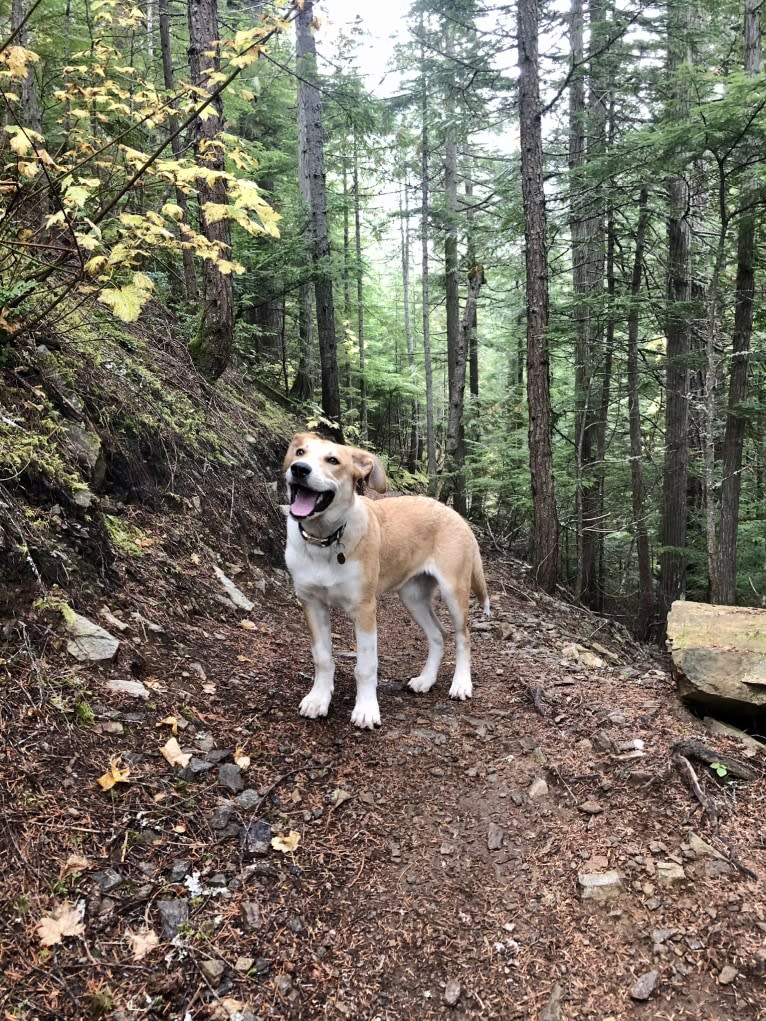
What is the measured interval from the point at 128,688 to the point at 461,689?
251 cm

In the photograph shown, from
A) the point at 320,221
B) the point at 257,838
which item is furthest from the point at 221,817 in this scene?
the point at 320,221

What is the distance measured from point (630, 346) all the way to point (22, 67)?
11.1 meters

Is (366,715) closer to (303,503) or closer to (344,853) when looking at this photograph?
(344,853)

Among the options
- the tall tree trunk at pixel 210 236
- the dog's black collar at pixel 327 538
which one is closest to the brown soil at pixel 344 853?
the dog's black collar at pixel 327 538

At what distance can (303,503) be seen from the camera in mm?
3652

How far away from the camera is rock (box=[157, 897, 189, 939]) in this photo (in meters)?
2.32

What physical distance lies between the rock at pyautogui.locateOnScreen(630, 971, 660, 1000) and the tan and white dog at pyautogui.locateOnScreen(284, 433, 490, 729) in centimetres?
203

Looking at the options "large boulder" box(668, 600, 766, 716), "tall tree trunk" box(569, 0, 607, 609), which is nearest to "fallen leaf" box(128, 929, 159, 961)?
"large boulder" box(668, 600, 766, 716)

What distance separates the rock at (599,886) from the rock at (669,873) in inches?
7.2

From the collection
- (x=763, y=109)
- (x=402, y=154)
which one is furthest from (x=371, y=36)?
(x=763, y=109)

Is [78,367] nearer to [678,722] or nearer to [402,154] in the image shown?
[678,722]

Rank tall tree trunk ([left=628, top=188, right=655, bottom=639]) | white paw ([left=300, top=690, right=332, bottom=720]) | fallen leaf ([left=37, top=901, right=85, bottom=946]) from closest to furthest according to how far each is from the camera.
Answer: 1. fallen leaf ([left=37, top=901, right=85, bottom=946])
2. white paw ([left=300, top=690, right=332, bottom=720])
3. tall tree trunk ([left=628, top=188, right=655, bottom=639])

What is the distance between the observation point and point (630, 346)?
39.4ft

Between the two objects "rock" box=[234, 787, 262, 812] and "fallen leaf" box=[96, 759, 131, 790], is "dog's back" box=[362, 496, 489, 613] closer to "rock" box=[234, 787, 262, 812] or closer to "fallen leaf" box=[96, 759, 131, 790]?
"rock" box=[234, 787, 262, 812]
